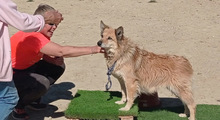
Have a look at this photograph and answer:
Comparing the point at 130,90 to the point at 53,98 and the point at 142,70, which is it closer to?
the point at 142,70

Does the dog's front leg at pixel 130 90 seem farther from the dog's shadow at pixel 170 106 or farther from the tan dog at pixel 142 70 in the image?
the dog's shadow at pixel 170 106

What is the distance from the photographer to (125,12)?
46.2 ft

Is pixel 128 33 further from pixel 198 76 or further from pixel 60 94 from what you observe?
pixel 60 94

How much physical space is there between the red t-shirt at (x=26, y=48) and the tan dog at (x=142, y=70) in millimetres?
929

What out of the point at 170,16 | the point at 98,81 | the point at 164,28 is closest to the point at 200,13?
the point at 170,16

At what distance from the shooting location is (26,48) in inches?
231

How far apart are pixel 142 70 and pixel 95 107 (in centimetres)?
93

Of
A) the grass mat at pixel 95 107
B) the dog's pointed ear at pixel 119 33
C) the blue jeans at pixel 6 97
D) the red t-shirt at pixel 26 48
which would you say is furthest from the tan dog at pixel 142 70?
the blue jeans at pixel 6 97

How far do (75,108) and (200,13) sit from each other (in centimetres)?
913

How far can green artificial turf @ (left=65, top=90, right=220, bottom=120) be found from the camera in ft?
19.1

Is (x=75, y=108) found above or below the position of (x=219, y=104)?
above

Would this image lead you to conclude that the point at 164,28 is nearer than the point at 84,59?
No

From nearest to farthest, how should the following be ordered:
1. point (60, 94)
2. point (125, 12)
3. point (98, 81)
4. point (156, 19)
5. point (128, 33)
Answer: point (60, 94), point (98, 81), point (128, 33), point (156, 19), point (125, 12)

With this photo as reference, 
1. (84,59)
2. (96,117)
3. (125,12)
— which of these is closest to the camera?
(96,117)
